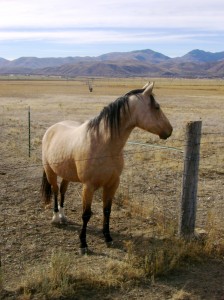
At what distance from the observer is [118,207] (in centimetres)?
741

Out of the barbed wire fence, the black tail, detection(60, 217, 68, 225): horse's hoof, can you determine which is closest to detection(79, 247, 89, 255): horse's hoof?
the barbed wire fence

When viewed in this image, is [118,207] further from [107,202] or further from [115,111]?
[115,111]

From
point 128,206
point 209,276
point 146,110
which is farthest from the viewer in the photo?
point 128,206

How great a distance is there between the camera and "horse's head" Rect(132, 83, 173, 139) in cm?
527

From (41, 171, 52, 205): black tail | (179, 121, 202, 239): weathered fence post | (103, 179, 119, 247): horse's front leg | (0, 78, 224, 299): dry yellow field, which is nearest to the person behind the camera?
(0, 78, 224, 299): dry yellow field

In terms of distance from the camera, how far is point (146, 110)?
528cm

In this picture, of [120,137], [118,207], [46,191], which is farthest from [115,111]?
[118,207]

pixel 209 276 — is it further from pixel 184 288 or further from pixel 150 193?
pixel 150 193

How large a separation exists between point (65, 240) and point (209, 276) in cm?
214

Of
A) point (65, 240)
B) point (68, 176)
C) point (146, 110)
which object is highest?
point (146, 110)

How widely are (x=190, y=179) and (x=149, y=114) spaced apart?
3.45 feet

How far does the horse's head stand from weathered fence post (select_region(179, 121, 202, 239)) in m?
0.33

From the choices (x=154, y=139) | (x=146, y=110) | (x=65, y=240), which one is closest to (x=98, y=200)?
(x=65, y=240)

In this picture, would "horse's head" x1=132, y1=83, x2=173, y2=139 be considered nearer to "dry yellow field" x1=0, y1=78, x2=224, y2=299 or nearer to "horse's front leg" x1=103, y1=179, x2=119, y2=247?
"horse's front leg" x1=103, y1=179, x2=119, y2=247
